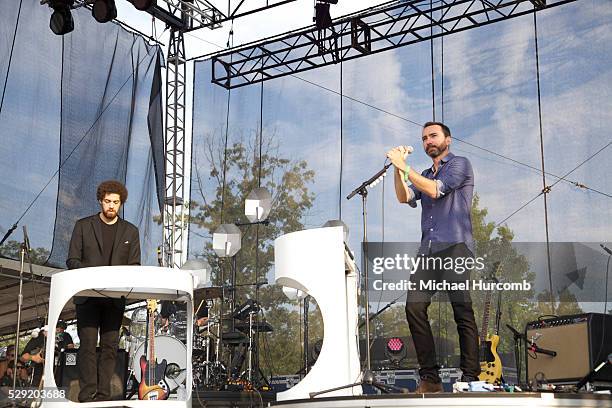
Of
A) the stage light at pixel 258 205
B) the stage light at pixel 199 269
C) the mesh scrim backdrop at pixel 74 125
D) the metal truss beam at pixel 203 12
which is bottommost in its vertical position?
the stage light at pixel 199 269

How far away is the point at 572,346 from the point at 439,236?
149 centimetres

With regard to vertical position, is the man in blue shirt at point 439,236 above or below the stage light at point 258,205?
→ below

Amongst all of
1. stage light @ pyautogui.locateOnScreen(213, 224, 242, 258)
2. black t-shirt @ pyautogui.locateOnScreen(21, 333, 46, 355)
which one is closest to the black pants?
black t-shirt @ pyautogui.locateOnScreen(21, 333, 46, 355)

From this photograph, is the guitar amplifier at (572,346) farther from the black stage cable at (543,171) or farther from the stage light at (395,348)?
the black stage cable at (543,171)

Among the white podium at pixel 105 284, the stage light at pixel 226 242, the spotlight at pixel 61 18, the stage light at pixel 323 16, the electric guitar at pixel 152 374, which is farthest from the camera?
the stage light at pixel 226 242

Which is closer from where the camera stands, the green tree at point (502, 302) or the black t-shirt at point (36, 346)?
the green tree at point (502, 302)

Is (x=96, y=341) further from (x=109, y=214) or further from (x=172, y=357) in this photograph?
(x=172, y=357)

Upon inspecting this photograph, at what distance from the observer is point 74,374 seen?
4516 millimetres

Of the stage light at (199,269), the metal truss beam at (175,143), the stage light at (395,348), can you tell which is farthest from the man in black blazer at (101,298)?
the metal truss beam at (175,143)

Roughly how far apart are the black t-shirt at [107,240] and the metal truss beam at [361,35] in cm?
541

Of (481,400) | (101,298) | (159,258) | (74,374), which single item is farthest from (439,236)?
(159,258)

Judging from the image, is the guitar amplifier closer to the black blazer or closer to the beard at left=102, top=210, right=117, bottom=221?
the black blazer

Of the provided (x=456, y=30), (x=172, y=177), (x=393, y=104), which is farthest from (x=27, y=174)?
(x=456, y=30)

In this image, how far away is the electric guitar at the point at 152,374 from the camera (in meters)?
4.62
